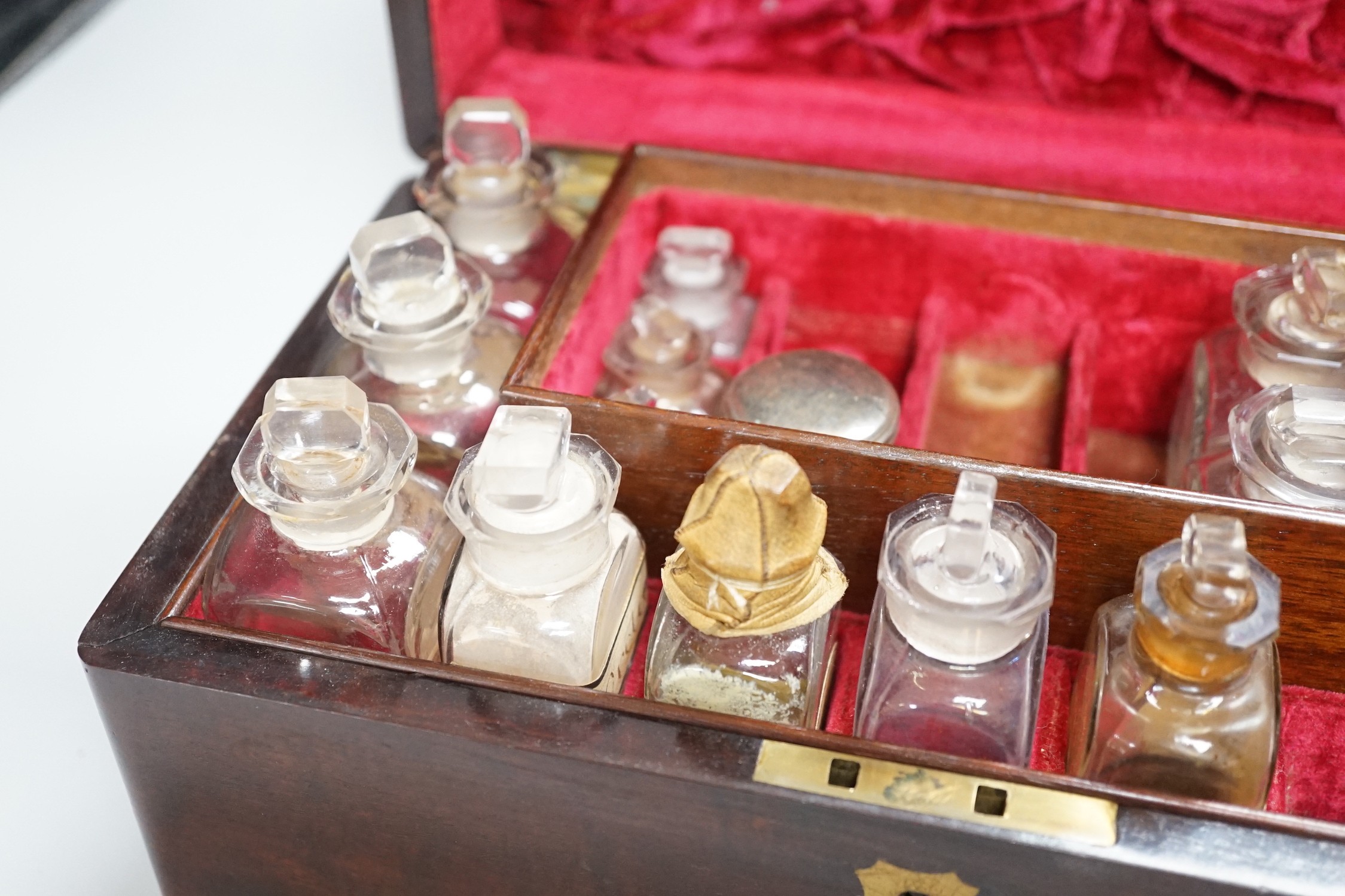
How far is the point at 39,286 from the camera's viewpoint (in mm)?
1469

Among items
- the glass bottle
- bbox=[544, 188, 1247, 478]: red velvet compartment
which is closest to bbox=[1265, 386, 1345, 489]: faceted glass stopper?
the glass bottle

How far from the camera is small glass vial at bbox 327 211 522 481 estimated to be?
886mm

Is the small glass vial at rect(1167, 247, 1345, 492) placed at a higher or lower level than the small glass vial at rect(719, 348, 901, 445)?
higher

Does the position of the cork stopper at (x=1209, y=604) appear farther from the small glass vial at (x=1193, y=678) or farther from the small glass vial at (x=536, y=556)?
the small glass vial at (x=536, y=556)

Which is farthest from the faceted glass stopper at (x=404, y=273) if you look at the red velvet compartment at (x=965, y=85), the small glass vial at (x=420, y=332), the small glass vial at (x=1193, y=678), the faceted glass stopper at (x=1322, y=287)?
the faceted glass stopper at (x=1322, y=287)

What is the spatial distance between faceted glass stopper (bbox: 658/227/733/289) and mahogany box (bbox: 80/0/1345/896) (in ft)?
0.15

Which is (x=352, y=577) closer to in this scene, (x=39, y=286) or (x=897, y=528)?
(x=897, y=528)

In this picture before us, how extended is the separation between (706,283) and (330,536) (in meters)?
0.51

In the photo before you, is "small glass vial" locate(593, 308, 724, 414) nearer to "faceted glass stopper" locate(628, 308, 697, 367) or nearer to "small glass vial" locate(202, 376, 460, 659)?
"faceted glass stopper" locate(628, 308, 697, 367)

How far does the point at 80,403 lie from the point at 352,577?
74cm

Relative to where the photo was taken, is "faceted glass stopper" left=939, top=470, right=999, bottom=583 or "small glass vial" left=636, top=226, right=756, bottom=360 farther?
"small glass vial" left=636, top=226, right=756, bottom=360

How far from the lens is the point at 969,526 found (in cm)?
67

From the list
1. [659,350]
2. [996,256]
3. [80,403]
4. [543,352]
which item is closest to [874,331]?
[996,256]

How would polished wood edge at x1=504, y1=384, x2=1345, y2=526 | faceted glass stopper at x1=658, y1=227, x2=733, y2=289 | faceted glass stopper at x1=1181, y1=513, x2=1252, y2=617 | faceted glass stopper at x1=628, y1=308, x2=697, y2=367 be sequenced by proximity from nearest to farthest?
faceted glass stopper at x1=1181, y1=513, x2=1252, y2=617 → polished wood edge at x1=504, y1=384, x2=1345, y2=526 → faceted glass stopper at x1=628, y1=308, x2=697, y2=367 → faceted glass stopper at x1=658, y1=227, x2=733, y2=289
